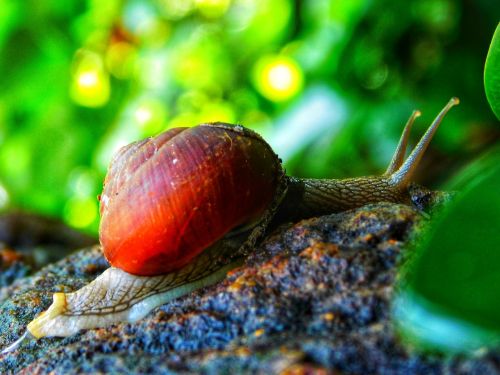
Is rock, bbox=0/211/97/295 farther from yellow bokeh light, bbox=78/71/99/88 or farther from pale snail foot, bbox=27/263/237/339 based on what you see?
yellow bokeh light, bbox=78/71/99/88

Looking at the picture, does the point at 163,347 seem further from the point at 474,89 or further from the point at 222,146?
the point at 474,89

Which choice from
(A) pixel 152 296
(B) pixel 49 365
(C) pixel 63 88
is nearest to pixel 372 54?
(C) pixel 63 88

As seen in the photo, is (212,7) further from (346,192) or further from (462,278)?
(462,278)

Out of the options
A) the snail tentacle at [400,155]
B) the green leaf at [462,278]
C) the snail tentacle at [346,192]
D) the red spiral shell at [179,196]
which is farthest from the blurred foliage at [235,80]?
the green leaf at [462,278]

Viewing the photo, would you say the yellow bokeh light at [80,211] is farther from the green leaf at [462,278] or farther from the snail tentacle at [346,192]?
the green leaf at [462,278]

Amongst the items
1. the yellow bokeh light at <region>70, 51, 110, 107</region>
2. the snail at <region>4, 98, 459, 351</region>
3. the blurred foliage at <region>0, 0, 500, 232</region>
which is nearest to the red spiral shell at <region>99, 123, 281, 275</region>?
the snail at <region>4, 98, 459, 351</region>

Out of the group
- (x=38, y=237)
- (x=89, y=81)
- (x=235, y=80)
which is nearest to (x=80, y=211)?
(x=89, y=81)
